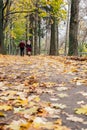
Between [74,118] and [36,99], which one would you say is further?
[36,99]

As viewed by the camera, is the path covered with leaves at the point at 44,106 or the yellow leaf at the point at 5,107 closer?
the path covered with leaves at the point at 44,106

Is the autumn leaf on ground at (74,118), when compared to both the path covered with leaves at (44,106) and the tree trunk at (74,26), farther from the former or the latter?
the tree trunk at (74,26)

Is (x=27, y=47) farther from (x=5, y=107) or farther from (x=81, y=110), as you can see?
(x=81, y=110)

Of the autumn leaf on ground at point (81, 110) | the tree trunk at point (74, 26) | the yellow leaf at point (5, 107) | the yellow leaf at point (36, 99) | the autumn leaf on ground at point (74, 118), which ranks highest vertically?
the tree trunk at point (74, 26)

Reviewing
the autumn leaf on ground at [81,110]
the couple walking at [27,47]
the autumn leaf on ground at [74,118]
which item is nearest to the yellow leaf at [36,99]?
the autumn leaf on ground at [81,110]

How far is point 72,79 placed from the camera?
25.2ft

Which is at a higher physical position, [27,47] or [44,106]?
[27,47]

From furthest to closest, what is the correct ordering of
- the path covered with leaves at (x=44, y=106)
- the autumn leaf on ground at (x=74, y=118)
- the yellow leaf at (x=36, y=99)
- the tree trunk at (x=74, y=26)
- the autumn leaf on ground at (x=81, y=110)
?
the tree trunk at (x=74, y=26) → the yellow leaf at (x=36, y=99) → the autumn leaf on ground at (x=81, y=110) → the autumn leaf on ground at (x=74, y=118) → the path covered with leaves at (x=44, y=106)

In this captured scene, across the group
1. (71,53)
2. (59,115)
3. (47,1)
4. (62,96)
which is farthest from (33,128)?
(47,1)

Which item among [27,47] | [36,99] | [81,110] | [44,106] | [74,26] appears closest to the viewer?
[81,110]

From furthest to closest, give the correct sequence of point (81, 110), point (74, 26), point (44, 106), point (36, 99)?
1. point (74, 26)
2. point (36, 99)
3. point (44, 106)
4. point (81, 110)

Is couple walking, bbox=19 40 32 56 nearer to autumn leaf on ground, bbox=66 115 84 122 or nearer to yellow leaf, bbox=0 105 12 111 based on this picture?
yellow leaf, bbox=0 105 12 111

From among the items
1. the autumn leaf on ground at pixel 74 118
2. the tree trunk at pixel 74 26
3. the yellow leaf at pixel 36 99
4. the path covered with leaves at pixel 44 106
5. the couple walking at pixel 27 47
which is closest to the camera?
the path covered with leaves at pixel 44 106

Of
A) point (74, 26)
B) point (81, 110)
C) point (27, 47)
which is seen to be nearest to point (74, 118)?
point (81, 110)
